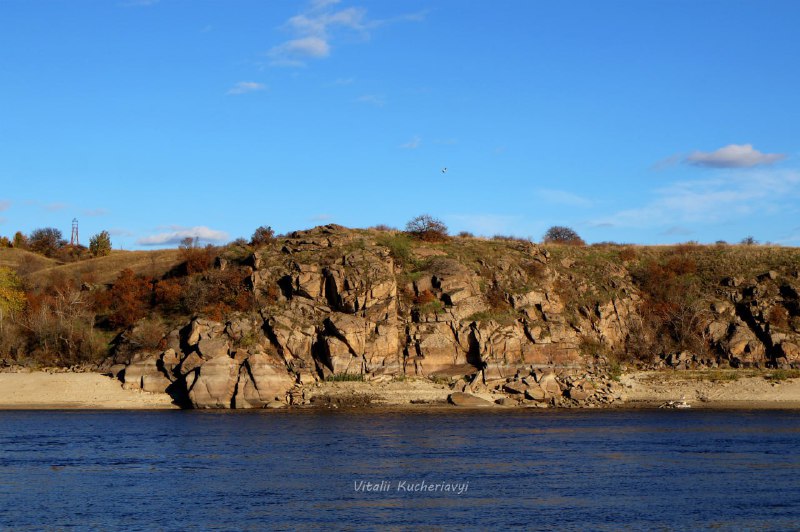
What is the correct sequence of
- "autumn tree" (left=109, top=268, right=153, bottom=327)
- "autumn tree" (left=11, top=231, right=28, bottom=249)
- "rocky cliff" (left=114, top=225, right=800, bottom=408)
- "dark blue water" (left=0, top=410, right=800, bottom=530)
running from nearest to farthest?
"dark blue water" (left=0, top=410, right=800, bottom=530), "rocky cliff" (left=114, top=225, right=800, bottom=408), "autumn tree" (left=109, top=268, right=153, bottom=327), "autumn tree" (left=11, top=231, right=28, bottom=249)

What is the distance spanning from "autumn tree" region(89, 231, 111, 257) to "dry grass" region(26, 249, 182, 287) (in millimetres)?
9028

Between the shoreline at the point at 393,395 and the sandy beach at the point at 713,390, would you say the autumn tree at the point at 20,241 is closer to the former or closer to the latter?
the shoreline at the point at 393,395

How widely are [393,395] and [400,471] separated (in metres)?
26.0

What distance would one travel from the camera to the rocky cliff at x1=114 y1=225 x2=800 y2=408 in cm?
6194

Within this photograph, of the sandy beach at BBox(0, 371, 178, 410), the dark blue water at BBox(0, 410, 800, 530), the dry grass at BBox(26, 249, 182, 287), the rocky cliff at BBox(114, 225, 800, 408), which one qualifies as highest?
the dry grass at BBox(26, 249, 182, 287)

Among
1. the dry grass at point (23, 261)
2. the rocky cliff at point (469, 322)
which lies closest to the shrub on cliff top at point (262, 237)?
the rocky cliff at point (469, 322)

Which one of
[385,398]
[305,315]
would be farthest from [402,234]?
[385,398]

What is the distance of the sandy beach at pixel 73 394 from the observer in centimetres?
6081

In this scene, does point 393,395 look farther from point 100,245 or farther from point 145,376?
point 100,245

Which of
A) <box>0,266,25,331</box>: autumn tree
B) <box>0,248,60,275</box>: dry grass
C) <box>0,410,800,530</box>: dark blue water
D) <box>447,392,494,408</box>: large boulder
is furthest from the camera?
<box>0,248,60,275</box>: dry grass

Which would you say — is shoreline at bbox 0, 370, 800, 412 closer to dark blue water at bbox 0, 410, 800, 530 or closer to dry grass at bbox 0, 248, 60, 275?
dark blue water at bbox 0, 410, 800, 530

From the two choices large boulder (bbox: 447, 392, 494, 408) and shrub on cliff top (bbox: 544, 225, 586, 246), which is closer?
large boulder (bbox: 447, 392, 494, 408)

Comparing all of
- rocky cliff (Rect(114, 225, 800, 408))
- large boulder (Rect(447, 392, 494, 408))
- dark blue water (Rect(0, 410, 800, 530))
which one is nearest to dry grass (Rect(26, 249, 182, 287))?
rocky cliff (Rect(114, 225, 800, 408))

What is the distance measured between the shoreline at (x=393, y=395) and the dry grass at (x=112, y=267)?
66.6 ft
